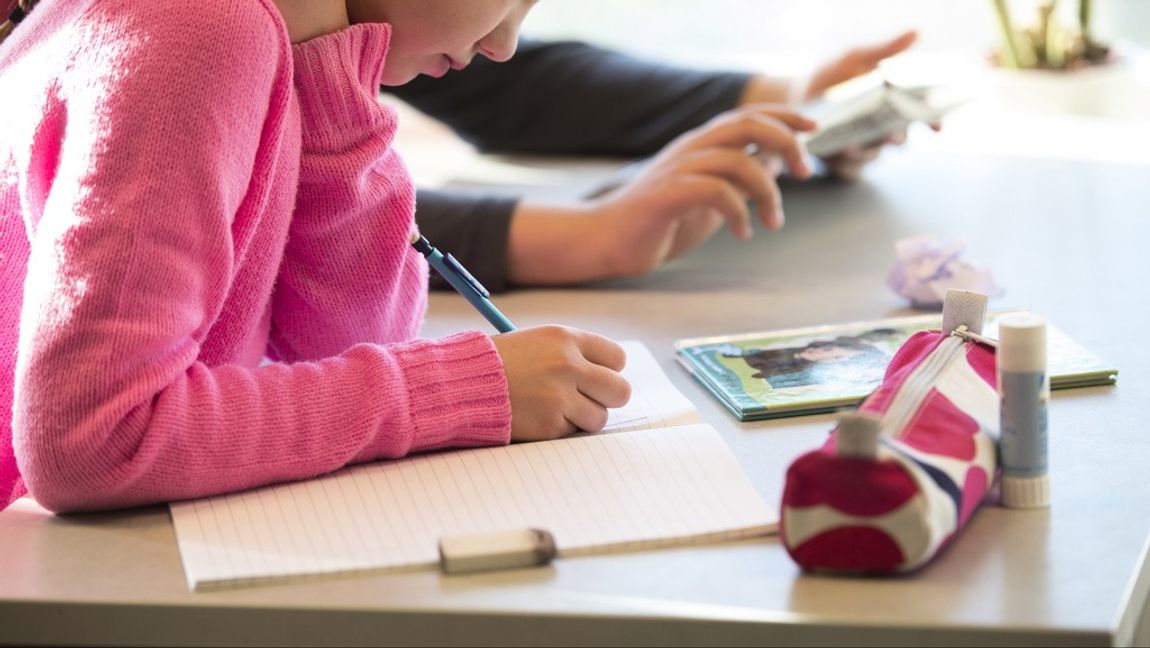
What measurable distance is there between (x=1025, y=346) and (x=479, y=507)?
280 millimetres

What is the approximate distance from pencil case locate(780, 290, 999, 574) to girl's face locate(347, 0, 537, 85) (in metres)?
0.33

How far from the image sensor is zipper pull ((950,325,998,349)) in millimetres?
797

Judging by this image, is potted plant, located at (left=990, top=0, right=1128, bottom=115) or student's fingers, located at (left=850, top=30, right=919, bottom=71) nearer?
student's fingers, located at (left=850, top=30, right=919, bottom=71)

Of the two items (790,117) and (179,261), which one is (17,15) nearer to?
(179,261)

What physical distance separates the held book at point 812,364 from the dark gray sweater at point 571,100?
24.2 inches

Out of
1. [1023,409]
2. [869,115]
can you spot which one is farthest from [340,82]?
[869,115]

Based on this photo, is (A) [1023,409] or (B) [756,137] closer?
(A) [1023,409]

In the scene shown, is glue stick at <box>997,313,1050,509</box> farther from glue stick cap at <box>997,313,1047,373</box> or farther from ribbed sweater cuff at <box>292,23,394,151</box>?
ribbed sweater cuff at <box>292,23,394,151</box>

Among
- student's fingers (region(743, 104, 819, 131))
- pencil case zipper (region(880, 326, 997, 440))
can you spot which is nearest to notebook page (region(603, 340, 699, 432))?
pencil case zipper (region(880, 326, 997, 440))

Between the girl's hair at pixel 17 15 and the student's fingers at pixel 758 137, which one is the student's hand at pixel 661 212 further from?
the girl's hair at pixel 17 15

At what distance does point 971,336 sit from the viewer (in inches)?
31.7

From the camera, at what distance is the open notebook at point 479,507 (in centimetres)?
67

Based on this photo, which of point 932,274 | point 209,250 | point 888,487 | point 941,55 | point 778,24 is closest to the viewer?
point 888,487

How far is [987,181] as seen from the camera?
1.50 metres
